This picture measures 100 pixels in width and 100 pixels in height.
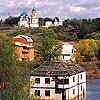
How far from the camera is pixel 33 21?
134625 millimetres

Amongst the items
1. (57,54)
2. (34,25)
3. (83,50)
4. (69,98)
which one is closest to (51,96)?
(69,98)

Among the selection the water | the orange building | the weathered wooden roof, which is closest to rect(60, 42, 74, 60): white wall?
the orange building

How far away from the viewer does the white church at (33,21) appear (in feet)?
442

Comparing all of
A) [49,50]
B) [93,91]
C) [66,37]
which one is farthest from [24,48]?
[66,37]

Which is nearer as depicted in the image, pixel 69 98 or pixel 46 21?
pixel 69 98

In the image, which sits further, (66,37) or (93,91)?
(66,37)

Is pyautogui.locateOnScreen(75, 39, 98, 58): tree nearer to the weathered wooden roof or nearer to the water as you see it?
the water

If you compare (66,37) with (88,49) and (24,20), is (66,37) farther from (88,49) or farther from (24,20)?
(24,20)

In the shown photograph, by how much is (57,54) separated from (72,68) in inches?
883

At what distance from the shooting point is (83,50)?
7250cm

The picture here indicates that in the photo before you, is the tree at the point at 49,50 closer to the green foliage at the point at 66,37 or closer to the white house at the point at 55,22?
the green foliage at the point at 66,37

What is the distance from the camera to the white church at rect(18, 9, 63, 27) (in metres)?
135

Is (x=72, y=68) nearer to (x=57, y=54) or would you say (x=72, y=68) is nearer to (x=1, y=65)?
(x=1, y=65)

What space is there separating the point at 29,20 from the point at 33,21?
17.5 feet
